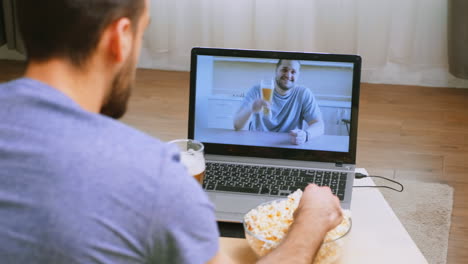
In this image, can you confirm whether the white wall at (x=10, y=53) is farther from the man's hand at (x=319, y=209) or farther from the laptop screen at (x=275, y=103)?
the man's hand at (x=319, y=209)

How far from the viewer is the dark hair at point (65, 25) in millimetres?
697

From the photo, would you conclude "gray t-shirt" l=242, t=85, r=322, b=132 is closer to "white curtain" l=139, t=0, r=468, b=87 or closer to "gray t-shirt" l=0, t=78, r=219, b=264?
"gray t-shirt" l=0, t=78, r=219, b=264

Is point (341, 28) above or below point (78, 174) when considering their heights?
below

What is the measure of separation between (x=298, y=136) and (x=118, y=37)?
84 cm

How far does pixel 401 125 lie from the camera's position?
3.01 m

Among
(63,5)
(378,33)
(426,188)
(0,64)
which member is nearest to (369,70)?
(378,33)

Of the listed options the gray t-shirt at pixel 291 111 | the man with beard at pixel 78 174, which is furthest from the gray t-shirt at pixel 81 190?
the gray t-shirt at pixel 291 111

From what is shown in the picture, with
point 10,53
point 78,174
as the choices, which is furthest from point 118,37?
point 10,53

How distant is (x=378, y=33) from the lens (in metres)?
3.53

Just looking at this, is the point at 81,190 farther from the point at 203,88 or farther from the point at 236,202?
the point at 203,88

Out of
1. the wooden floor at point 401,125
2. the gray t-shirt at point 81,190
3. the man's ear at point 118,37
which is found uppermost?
the man's ear at point 118,37

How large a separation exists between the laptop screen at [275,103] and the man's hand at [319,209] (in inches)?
17.5

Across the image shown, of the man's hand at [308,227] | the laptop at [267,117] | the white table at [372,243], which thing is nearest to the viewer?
the man's hand at [308,227]

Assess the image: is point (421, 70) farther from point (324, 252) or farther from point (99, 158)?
point (99, 158)
